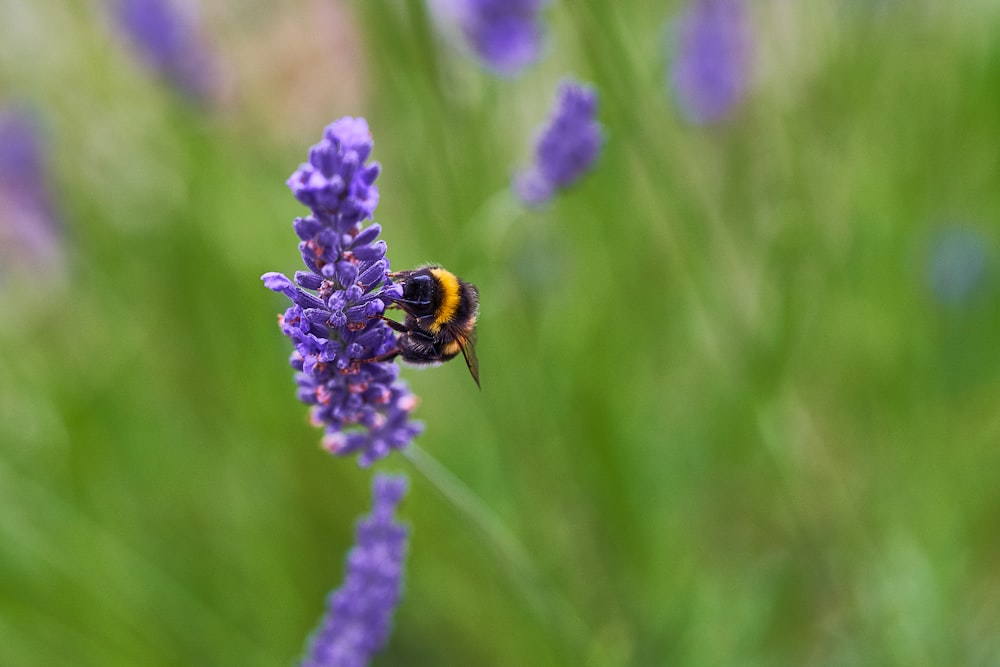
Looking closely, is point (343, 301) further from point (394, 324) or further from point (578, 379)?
point (578, 379)

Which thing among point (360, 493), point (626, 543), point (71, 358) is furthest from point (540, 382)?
point (71, 358)

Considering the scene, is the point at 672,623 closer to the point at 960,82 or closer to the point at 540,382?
the point at 540,382

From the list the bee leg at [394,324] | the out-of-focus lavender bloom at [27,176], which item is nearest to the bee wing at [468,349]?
the bee leg at [394,324]

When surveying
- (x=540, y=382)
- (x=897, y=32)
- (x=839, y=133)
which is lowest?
(x=540, y=382)

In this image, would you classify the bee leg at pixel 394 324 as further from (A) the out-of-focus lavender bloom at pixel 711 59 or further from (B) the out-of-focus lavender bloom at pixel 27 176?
(B) the out-of-focus lavender bloom at pixel 27 176

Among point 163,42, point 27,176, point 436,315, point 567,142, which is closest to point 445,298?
point 436,315

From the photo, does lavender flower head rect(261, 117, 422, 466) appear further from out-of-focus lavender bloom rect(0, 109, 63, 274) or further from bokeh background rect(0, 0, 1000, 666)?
out-of-focus lavender bloom rect(0, 109, 63, 274)

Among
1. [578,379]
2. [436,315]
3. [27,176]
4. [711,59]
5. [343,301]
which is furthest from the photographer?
[27,176]
